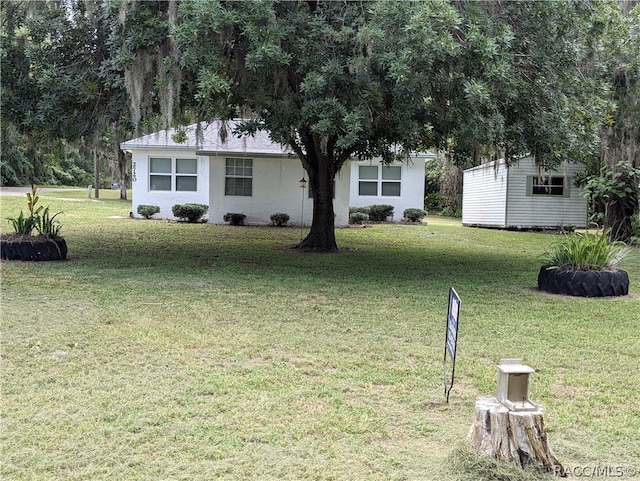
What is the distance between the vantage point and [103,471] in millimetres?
3080

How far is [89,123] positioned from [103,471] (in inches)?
323

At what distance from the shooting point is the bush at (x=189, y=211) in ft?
66.4

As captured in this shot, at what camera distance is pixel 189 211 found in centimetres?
2025

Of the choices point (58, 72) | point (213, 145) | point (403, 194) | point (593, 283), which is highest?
point (58, 72)

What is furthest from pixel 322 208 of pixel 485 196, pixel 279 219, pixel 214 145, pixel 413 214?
pixel 485 196

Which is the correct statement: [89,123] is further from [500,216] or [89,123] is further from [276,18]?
[500,216]

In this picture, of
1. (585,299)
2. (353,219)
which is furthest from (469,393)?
(353,219)

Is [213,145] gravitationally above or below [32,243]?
above

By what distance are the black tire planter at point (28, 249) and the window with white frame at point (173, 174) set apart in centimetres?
1064

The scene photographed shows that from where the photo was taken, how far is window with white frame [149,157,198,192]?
826 inches

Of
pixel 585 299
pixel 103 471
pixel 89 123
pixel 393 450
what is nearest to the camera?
pixel 103 471

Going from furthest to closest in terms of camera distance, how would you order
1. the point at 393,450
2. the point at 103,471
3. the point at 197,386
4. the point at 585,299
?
the point at 585,299 → the point at 197,386 → the point at 393,450 → the point at 103,471

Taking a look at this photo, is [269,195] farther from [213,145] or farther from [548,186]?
[548,186]

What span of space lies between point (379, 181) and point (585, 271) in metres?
14.9
